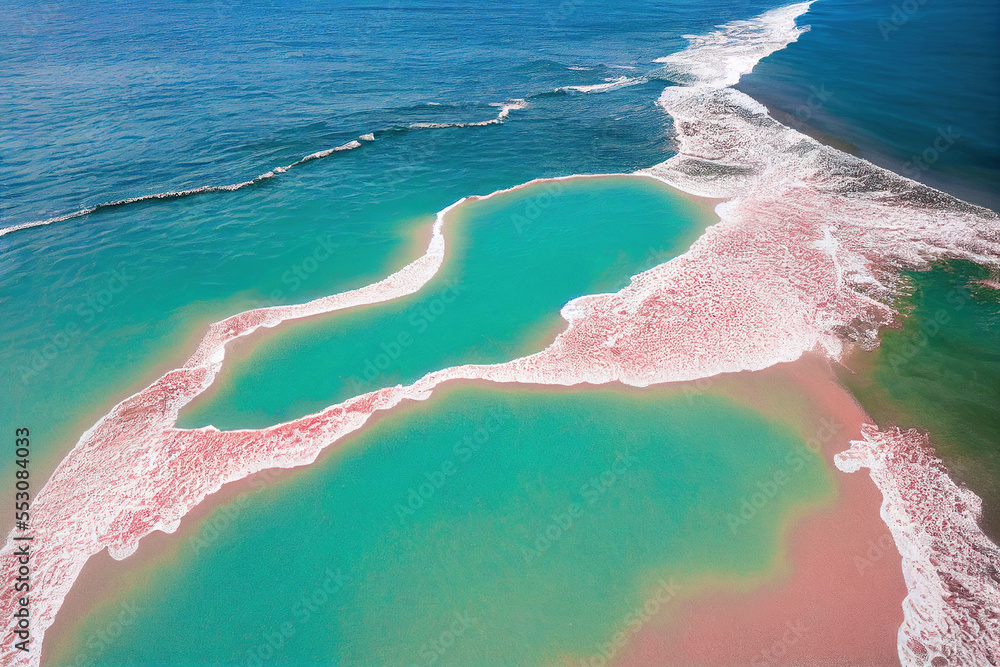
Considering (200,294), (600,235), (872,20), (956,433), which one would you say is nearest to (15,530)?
(200,294)

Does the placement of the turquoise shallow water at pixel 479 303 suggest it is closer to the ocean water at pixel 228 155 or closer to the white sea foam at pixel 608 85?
the ocean water at pixel 228 155

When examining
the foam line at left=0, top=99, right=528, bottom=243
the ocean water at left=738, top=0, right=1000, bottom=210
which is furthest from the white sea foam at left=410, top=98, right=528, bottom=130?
the ocean water at left=738, top=0, right=1000, bottom=210

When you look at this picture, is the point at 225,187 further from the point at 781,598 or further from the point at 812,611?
the point at 812,611

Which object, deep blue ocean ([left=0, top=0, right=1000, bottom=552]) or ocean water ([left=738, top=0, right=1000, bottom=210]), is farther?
ocean water ([left=738, top=0, right=1000, bottom=210])

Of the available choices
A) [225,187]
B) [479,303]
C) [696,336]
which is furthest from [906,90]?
[225,187]

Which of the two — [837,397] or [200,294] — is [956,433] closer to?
[837,397]

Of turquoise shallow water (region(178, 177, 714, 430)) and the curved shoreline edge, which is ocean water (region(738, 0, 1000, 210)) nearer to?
the curved shoreline edge
